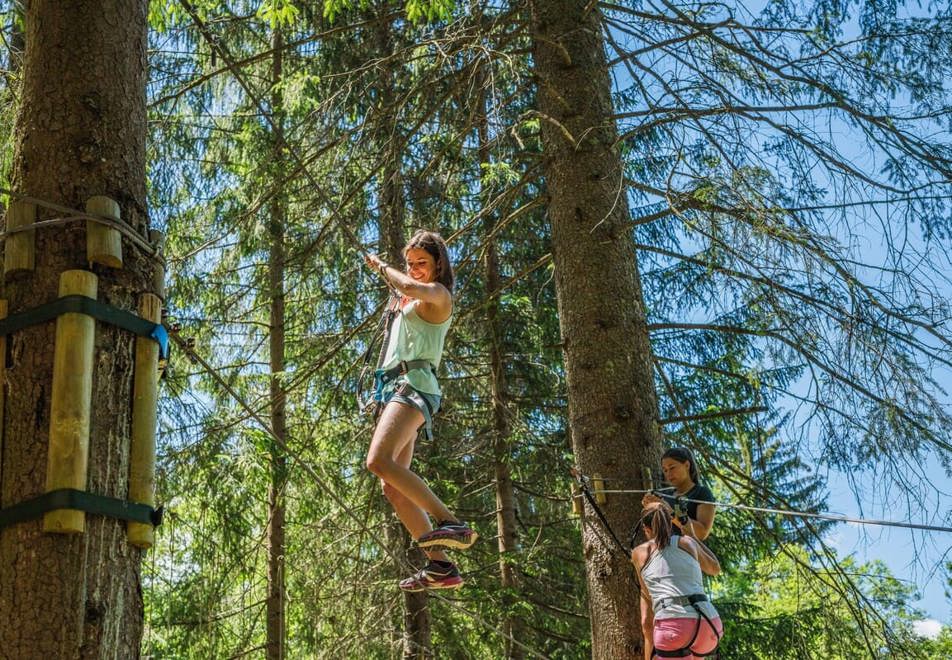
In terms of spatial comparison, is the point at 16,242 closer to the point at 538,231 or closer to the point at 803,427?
the point at 803,427

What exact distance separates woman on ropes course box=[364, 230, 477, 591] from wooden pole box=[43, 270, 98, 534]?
141 centimetres

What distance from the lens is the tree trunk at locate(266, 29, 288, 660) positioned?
9742mm

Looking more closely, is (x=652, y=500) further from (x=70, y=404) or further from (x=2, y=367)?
(x=2, y=367)

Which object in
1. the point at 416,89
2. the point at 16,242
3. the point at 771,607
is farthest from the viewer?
the point at 771,607

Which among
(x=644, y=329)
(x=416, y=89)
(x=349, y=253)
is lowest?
(x=644, y=329)

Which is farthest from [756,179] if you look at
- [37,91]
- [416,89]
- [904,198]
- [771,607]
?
[771,607]

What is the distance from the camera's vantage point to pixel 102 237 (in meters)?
3.52

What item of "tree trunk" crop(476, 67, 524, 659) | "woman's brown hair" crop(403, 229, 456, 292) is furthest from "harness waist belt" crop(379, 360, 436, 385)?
"tree trunk" crop(476, 67, 524, 659)

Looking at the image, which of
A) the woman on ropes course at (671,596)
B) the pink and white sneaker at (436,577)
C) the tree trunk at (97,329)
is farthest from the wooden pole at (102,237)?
the woman on ropes course at (671,596)

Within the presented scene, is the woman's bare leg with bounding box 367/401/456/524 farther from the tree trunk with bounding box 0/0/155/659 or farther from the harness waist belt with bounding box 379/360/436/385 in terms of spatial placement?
the tree trunk with bounding box 0/0/155/659

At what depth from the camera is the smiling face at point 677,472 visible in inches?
209

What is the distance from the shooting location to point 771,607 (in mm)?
32344

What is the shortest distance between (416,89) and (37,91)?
299cm

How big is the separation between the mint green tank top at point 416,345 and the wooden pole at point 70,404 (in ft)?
5.08
